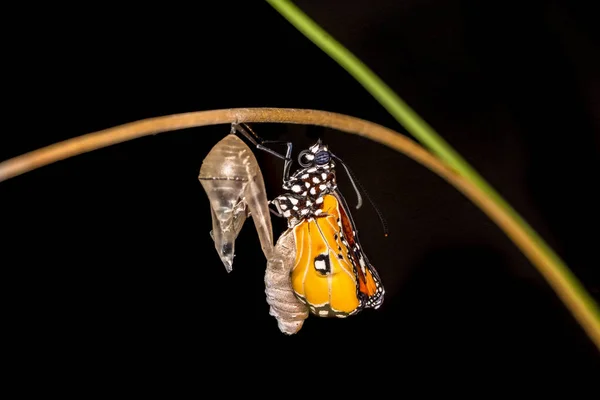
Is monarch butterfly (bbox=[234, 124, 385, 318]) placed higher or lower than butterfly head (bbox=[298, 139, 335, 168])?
lower

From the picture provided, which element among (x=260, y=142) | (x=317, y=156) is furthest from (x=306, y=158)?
(x=260, y=142)

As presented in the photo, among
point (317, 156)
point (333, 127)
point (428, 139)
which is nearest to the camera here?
point (333, 127)

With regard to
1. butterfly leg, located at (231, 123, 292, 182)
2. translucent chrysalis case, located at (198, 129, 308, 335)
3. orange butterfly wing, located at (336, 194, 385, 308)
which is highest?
butterfly leg, located at (231, 123, 292, 182)

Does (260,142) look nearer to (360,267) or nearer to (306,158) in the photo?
(306,158)

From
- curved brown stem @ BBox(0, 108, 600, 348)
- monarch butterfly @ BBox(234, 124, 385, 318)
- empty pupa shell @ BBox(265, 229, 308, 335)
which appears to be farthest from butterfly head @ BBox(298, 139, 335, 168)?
curved brown stem @ BBox(0, 108, 600, 348)

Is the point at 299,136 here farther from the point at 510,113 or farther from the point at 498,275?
the point at 498,275

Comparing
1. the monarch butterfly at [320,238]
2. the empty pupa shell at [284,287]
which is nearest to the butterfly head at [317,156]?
the monarch butterfly at [320,238]

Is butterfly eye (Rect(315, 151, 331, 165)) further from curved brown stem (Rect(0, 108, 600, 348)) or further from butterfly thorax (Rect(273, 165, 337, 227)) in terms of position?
curved brown stem (Rect(0, 108, 600, 348))
